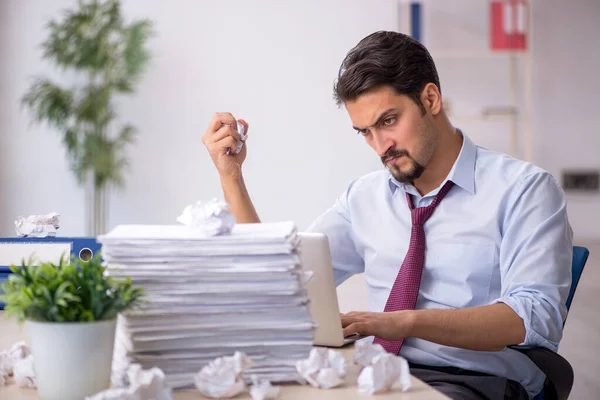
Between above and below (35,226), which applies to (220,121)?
above

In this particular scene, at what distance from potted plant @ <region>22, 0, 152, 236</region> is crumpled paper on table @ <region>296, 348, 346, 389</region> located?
16.5 feet

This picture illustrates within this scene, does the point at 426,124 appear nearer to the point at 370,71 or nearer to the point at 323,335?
the point at 370,71

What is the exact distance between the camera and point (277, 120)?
6238 millimetres

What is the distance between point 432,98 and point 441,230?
31cm

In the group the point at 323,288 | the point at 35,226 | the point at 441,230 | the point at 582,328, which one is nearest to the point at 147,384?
the point at 323,288

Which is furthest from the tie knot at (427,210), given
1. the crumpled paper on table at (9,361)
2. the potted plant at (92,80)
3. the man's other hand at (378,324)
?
the potted plant at (92,80)

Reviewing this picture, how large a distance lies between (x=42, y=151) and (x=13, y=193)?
40 cm

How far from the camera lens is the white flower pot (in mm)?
851

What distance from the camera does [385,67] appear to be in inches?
67.3

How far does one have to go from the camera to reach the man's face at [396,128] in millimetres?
1722

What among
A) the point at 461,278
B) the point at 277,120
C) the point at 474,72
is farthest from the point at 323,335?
the point at 474,72

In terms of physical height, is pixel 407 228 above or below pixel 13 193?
above

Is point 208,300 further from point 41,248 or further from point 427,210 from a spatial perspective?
point 427,210

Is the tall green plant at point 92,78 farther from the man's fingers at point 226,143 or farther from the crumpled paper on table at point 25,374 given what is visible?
the crumpled paper on table at point 25,374
